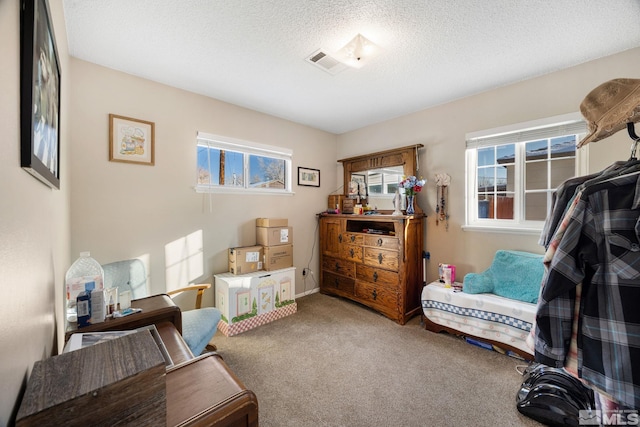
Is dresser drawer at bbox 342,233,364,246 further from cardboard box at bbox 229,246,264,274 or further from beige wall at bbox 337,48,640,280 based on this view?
cardboard box at bbox 229,246,264,274

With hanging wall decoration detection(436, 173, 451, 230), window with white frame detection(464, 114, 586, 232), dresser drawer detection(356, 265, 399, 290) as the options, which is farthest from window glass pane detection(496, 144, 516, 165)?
dresser drawer detection(356, 265, 399, 290)

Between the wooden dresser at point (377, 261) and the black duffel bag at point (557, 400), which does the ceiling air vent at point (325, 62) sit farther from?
the black duffel bag at point (557, 400)

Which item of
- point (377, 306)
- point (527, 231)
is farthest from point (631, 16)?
point (377, 306)

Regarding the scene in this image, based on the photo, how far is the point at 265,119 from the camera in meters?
3.34

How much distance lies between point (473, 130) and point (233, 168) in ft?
9.19

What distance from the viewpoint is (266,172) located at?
3.43 meters

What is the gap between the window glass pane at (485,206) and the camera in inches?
111

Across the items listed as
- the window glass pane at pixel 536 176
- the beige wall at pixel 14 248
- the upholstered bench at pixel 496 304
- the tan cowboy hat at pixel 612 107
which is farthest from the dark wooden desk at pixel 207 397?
the window glass pane at pixel 536 176

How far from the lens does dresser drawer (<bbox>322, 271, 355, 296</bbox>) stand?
3.46m

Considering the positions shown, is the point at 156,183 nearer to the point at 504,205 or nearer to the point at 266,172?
the point at 266,172

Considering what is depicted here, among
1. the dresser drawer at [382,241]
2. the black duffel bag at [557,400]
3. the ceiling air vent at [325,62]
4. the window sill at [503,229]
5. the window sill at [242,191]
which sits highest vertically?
the ceiling air vent at [325,62]

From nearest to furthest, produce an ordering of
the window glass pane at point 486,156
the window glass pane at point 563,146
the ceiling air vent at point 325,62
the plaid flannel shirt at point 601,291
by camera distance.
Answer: the plaid flannel shirt at point 601,291 < the ceiling air vent at point 325,62 < the window glass pane at point 563,146 < the window glass pane at point 486,156

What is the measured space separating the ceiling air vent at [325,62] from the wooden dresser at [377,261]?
5.39ft

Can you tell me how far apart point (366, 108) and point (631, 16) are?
2.11 meters
